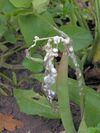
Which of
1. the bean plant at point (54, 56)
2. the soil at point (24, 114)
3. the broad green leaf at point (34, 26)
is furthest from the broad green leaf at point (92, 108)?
the broad green leaf at point (34, 26)

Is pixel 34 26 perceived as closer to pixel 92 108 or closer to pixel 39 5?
pixel 39 5

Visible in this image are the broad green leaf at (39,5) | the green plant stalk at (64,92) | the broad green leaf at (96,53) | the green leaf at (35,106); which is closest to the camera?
the green plant stalk at (64,92)

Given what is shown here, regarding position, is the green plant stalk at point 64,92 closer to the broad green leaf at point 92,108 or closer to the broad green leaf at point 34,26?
the broad green leaf at point 92,108

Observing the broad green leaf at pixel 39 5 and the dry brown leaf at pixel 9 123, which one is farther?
the dry brown leaf at pixel 9 123

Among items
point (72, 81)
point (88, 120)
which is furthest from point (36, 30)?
point (88, 120)

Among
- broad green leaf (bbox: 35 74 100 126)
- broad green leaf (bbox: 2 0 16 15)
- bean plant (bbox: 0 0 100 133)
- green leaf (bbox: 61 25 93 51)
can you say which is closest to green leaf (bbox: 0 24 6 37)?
bean plant (bbox: 0 0 100 133)

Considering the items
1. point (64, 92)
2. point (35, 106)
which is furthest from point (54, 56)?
point (35, 106)
